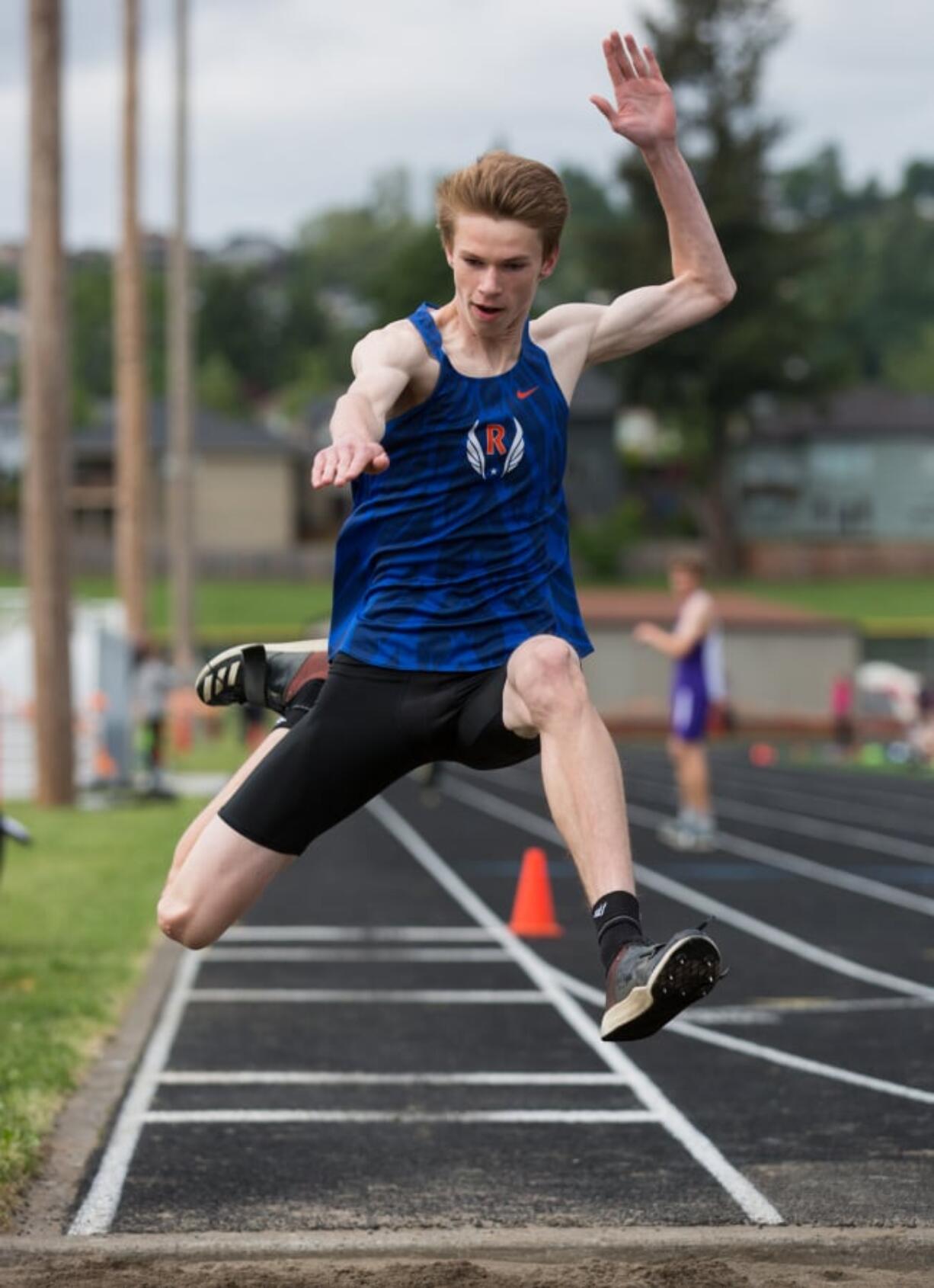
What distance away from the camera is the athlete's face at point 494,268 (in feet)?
17.4

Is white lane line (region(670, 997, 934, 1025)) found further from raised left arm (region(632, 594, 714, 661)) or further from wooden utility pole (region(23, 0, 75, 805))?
wooden utility pole (region(23, 0, 75, 805))

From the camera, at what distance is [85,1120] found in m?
7.55

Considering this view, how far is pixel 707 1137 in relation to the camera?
7379mm

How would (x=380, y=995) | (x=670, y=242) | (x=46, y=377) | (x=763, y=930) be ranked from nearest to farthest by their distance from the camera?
(x=670, y=242), (x=380, y=995), (x=763, y=930), (x=46, y=377)

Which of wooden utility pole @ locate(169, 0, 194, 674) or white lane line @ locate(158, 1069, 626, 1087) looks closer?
white lane line @ locate(158, 1069, 626, 1087)

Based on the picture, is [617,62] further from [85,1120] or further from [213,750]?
[213,750]

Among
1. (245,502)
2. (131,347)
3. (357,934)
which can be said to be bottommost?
(245,502)

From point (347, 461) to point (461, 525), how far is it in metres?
0.77

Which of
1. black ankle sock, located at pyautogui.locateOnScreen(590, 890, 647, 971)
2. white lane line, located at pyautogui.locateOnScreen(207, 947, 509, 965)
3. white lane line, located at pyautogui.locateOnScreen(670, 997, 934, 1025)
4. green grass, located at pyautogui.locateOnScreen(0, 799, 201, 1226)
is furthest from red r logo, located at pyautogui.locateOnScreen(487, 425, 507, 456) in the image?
white lane line, located at pyautogui.locateOnScreen(207, 947, 509, 965)

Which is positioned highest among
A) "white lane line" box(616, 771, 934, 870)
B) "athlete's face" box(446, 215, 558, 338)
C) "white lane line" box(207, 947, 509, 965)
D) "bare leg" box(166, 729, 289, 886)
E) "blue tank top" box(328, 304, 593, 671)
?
"athlete's face" box(446, 215, 558, 338)

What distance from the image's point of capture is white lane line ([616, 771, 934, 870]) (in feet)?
61.1

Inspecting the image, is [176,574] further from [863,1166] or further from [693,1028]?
[863,1166]

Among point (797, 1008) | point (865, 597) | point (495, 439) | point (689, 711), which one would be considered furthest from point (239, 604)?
point (495, 439)

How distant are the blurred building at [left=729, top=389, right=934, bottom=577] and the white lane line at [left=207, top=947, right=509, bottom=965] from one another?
77605 millimetres
